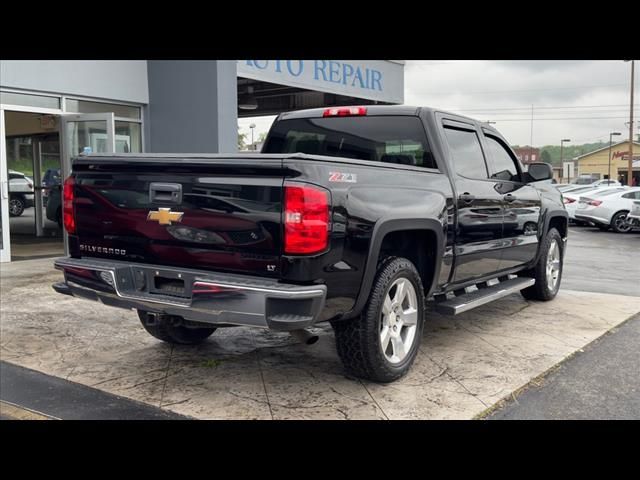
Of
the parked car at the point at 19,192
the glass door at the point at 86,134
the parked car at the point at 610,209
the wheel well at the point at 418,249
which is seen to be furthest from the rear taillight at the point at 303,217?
the parked car at the point at 610,209

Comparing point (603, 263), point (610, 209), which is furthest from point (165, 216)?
point (610, 209)

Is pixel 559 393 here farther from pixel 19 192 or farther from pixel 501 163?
pixel 19 192

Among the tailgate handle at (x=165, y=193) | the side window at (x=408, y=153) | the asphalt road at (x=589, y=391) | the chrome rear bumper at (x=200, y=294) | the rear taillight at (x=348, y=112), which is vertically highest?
the rear taillight at (x=348, y=112)

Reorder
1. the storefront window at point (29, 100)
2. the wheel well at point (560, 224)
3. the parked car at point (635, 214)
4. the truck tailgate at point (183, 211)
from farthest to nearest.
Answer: the parked car at point (635, 214) < the storefront window at point (29, 100) < the wheel well at point (560, 224) < the truck tailgate at point (183, 211)

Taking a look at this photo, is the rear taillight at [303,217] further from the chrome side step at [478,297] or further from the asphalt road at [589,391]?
the chrome side step at [478,297]

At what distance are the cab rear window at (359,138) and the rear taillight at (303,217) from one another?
1776 millimetres

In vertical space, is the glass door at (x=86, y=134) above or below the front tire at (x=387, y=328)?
above

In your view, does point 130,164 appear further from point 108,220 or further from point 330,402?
point 330,402

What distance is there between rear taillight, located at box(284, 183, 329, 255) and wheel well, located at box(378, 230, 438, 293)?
95cm

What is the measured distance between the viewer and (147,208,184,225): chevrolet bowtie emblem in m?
3.78

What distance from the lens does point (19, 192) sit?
16922mm

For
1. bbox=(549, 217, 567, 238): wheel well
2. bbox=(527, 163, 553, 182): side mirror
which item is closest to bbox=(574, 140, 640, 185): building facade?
bbox=(549, 217, 567, 238): wheel well

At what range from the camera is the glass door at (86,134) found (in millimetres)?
10820

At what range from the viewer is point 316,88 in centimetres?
1405
